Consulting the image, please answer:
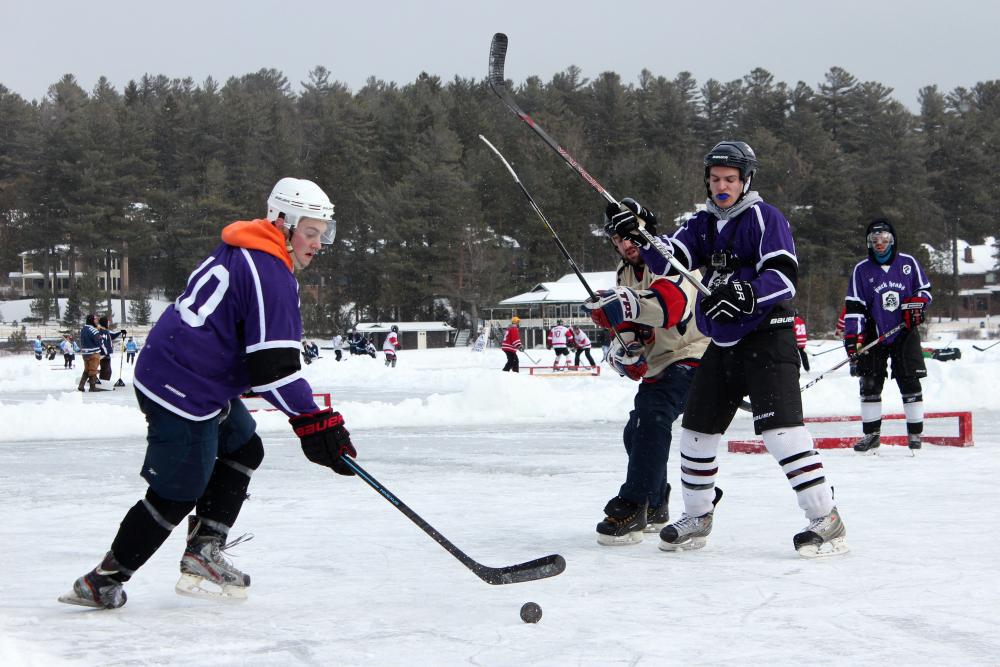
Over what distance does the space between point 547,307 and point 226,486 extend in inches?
2184

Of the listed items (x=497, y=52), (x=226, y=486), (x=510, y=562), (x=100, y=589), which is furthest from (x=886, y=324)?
(x=100, y=589)

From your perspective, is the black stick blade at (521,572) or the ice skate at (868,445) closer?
the black stick blade at (521,572)

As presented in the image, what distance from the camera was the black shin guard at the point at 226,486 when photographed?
3.70m

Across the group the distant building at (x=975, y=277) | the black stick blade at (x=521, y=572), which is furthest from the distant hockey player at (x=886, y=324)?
the distant building at (x=975, y=277)

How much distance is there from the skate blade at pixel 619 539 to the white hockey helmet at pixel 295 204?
5.95 ft

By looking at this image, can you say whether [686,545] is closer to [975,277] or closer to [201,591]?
[201,591]

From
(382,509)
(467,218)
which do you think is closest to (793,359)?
(382,509)

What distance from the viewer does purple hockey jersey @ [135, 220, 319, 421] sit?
3.32m

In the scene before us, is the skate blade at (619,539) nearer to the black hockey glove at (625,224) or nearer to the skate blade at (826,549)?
the skate blade at (826,549)

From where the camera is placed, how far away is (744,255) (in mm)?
4352

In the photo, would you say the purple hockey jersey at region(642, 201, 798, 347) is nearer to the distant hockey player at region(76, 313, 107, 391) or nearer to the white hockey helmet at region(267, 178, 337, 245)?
the white hockey helmet at region(267, 178, 337, 245)

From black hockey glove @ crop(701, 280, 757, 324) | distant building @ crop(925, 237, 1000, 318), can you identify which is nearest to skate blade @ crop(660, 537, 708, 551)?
black hockey glove @ crop(701, 280, 757, 324)

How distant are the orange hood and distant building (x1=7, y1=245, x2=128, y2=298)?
6409cm

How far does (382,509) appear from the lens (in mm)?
5648
